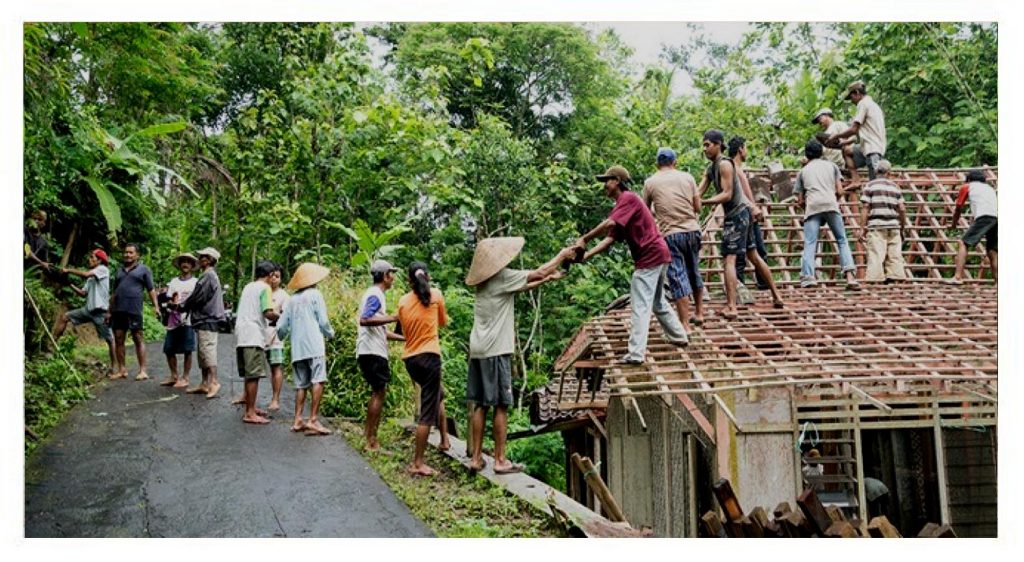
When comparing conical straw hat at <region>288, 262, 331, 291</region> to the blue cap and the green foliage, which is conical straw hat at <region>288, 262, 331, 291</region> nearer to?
the green foliage

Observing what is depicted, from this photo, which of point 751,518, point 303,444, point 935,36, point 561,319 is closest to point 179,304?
point 303,444

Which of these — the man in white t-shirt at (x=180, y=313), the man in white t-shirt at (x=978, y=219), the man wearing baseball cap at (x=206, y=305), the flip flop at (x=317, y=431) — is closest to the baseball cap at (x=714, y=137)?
the man in white t-shirt at (x=978, y=219)

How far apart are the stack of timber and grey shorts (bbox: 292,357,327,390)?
3.27 m

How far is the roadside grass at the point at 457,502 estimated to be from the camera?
4977 mm

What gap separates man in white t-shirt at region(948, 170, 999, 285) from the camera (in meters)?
7.58

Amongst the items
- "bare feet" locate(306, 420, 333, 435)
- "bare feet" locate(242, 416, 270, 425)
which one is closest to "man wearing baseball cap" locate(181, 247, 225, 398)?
"bare feet" locate(242, 416, 270, 425)

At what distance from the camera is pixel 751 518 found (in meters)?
4.95

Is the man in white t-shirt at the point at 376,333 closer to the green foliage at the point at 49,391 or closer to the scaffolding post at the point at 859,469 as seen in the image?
the green foliage at the point at 49,391

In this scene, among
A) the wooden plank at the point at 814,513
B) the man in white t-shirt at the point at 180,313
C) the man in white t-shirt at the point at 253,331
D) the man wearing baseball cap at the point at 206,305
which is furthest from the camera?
the man in white t-shirt at the point at 180,313

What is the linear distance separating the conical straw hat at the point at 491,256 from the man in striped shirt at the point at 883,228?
424 cm

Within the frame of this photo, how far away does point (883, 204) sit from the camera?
779 cm

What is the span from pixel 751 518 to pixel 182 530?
11.5 ft

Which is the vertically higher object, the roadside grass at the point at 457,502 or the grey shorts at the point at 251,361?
the grey shorts at the point at 251,361

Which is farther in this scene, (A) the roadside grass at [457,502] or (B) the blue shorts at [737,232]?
(B) the blue shorts at [737,232]
